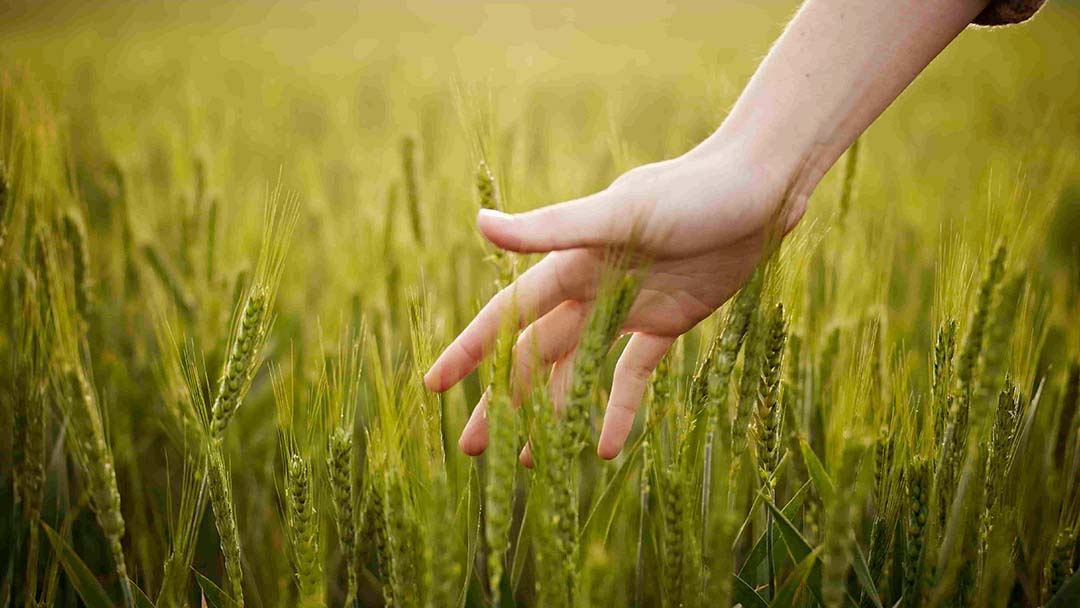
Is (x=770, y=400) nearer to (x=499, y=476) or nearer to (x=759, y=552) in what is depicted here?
(x=759, y=552)

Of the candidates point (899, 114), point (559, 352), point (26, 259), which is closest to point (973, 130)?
point (899, 114)

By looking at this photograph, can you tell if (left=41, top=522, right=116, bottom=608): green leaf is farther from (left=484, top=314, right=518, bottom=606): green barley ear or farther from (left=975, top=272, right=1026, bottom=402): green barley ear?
(left=975, top=272, right=1026, bottom=402): green barley ear

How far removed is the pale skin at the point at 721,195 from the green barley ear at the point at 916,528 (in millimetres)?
387

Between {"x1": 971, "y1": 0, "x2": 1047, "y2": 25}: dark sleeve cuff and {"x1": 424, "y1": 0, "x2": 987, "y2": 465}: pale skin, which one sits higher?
{"x1": 971, "y1": 0, "x2": 1047, "y2": 25}: dark sleeve cuff

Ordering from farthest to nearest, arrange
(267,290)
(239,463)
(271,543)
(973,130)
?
(973,130) < (239,463) < (271,543) < (267,290)

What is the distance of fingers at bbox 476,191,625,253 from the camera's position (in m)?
0.98

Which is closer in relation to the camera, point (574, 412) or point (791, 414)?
point (574, 412)

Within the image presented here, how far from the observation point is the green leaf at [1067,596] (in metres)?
0.90

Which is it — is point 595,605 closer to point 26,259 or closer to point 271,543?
point 271,543

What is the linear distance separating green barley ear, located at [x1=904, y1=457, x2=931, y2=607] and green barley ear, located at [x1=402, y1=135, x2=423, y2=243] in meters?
1.10

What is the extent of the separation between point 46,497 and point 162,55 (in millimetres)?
5493

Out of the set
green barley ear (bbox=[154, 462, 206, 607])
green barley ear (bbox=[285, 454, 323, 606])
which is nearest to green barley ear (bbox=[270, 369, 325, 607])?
green barley ear (bbox=[285, 454, 323, 606])

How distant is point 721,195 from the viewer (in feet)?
3.45

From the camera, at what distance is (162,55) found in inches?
228
